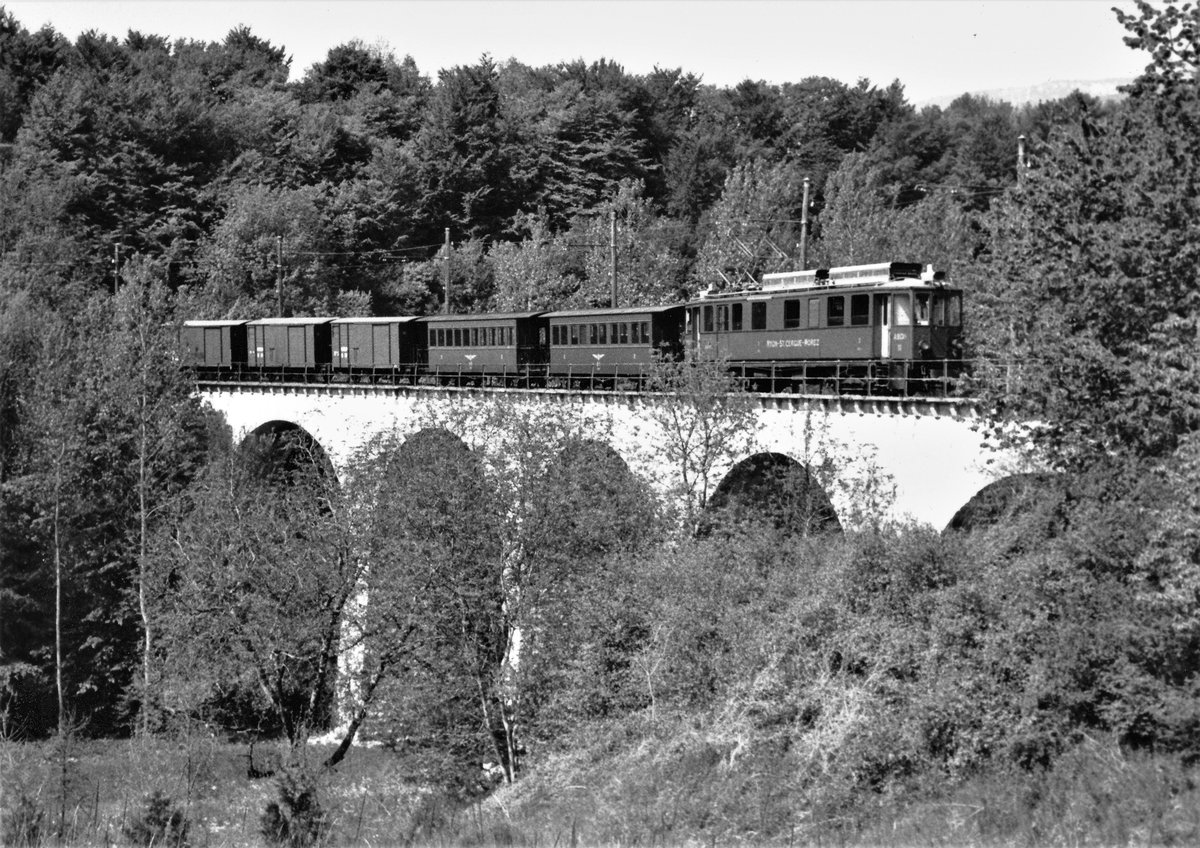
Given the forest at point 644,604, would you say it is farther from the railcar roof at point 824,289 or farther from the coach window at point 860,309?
the coach window at point 860,309

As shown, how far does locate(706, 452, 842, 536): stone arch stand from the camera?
3052cm


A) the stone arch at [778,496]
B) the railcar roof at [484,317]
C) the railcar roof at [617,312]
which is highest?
the railcar roof at [484,317]

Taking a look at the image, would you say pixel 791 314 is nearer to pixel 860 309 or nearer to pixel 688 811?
pixel 860 309

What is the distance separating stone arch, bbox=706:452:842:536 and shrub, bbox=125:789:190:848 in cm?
1536

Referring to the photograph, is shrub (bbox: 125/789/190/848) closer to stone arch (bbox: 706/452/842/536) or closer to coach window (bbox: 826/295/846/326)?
stone arch (bbox: 706/452/842/536)

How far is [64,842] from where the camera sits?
13883 millimetres

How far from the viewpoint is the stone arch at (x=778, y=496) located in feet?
100

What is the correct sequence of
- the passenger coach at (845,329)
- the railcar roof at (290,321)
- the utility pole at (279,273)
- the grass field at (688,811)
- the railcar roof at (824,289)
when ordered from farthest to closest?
the utility pole at (279,273)
the railcar roof at (290,321)
the railcar roof at (824,289)
the passenger coach at (845,329)
the grass field at (688,811)

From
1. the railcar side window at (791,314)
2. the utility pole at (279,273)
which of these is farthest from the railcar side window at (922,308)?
the utility pole at (279,273)

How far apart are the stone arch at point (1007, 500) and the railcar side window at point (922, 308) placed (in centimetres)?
627

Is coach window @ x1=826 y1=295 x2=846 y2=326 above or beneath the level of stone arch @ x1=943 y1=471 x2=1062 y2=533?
above

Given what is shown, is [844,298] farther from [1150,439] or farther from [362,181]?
[362,181]

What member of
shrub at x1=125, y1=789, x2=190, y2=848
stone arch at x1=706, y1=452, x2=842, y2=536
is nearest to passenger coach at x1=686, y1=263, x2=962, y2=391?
stone arch at x1=706, y1=452, x2=842, y2=536

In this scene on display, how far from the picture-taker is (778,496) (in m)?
31.5
